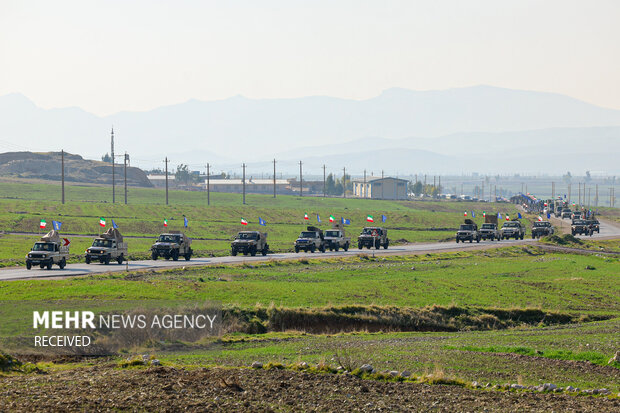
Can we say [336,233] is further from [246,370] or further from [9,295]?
[246,370]

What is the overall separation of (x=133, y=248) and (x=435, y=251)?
30585mm

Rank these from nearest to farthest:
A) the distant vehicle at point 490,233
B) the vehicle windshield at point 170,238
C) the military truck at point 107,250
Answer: the military truck at point 107,250, the vehicle windshield at point 170,238, the distant vehicle at point 490,233

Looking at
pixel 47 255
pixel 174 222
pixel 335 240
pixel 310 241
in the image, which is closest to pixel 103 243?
pixel 47 255

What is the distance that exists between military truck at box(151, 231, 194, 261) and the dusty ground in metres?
43.8

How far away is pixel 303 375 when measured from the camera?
2070 cm

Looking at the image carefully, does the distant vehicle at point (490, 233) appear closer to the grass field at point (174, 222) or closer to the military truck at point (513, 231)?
the military truck at point (513, 231)

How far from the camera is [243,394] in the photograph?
18.6m

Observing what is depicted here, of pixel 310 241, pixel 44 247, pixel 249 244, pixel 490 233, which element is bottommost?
pixel 490 233

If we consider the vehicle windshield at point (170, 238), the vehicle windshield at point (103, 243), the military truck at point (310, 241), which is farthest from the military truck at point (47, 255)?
the military truck at point (310, 241)

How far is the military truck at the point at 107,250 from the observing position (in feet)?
195

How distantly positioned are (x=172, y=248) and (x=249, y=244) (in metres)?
8.89

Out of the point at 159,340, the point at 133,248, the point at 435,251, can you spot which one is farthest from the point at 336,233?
the point at 159,340

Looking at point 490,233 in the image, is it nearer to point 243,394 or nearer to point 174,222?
point 174,222

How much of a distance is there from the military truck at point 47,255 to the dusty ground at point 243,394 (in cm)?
3456
